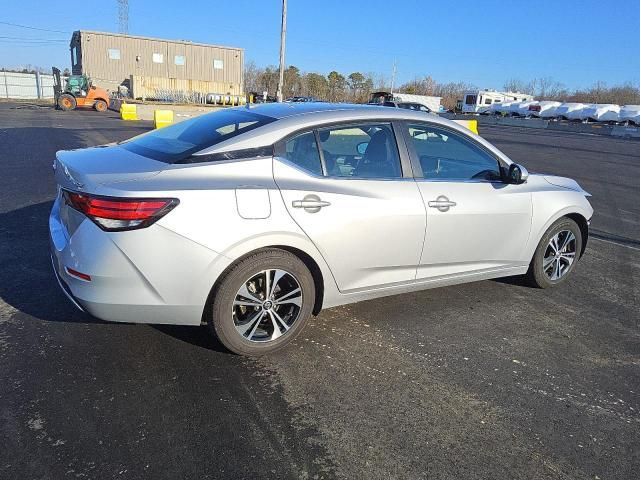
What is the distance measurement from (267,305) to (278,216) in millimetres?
611

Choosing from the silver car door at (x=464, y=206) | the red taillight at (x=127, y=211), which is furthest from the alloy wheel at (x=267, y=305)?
the silver car door at (x=464, y=206)

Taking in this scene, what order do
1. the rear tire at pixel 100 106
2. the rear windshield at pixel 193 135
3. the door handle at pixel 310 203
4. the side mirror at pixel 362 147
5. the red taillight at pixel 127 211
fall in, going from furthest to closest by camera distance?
1. the rear tire at pixel 100 106
2. the side mirror at pixel 362 147
3. the rear windshield at pixel 193 135
4. the door handle at pixel 310 203
5. the red taillight at pixel 127 211

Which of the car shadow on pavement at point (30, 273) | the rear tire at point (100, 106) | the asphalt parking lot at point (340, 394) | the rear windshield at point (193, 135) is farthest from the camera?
the rear tire at point (100, 106)

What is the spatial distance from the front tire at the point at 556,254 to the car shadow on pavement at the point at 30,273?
388cm

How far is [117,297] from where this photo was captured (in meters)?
2.77

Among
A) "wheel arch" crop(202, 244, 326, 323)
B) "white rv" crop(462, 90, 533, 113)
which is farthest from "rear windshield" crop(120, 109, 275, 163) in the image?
"white rv" crop(462, 90, 533, 113)

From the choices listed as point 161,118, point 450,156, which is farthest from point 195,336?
point 161,118

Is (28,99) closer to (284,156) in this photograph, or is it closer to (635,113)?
(284,156)

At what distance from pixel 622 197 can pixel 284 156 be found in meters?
10.1

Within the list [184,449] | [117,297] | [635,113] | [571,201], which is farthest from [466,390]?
[635,113]

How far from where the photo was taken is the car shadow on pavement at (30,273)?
11.9ft

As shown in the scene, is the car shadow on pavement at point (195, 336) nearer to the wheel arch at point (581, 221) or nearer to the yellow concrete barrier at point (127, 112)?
the wheel arch at point (581, 221)

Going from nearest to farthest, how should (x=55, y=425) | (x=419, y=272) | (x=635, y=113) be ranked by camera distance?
(x=55, y=425), (x=419, y=272), (x=635, y=113)

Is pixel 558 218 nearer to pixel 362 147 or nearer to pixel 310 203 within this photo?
pixel 362 147
